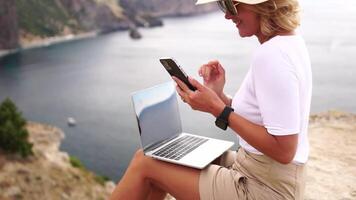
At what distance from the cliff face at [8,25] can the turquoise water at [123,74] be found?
5.85 m

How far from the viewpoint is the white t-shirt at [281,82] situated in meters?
2.28

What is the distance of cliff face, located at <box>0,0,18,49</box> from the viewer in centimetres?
9975

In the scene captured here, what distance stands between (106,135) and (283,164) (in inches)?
1891

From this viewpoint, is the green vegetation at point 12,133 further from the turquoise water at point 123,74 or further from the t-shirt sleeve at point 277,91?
the t-shirt sleeve at point 277,91

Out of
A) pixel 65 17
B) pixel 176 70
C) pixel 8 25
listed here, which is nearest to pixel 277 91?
pixel 176 70

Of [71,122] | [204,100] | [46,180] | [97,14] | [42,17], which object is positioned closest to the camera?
[204,100]

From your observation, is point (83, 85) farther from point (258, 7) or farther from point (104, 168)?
point (258, 7)

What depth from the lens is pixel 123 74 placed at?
74.7 metres

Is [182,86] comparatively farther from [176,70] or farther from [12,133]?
[12,133]

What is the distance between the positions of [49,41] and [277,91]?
4474 inches

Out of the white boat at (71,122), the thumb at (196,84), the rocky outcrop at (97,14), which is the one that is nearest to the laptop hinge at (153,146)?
the thumb at (196,84)

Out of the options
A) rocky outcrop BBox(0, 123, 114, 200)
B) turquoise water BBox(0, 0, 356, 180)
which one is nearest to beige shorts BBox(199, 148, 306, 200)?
turquoise water BBox(0, 0, 356, 180)

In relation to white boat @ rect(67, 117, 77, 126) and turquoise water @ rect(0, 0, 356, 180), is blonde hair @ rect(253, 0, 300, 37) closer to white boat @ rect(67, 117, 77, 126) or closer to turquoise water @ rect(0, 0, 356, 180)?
turquoise water @ rect(0, 0, 356, 180)

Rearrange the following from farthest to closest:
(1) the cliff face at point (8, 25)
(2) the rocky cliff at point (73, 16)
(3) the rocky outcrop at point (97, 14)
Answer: (3) the rocky outcrop at point (97, 14) < (2) the rocky cliff at point (73, 16) < (1) the cliff face at point (8, 25)
